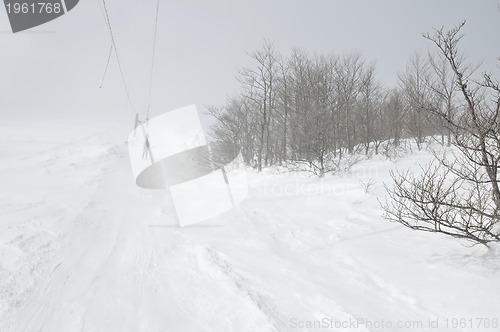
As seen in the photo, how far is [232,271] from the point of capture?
16.6ft

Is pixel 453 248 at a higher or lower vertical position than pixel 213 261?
lower

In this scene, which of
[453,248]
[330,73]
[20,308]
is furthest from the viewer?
[330,73]

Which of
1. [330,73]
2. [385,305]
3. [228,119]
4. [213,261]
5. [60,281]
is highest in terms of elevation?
[330,73]

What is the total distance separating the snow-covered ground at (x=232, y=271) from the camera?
378cm

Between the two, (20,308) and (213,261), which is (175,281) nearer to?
(213,261)

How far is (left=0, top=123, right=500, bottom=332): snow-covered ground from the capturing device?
Answer: 378 centimetres

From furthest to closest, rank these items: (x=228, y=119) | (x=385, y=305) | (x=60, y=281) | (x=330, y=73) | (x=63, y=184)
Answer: (x=228, y=119), (x=330, y=73), (x=63, y=184), (x=60, y=281), (x=385, y=305)

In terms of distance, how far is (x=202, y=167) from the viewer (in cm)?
3056

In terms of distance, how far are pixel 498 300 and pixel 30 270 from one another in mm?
7381

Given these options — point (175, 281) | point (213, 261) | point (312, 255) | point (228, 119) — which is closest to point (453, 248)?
point (312, 255)

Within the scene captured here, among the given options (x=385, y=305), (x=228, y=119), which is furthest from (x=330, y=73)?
(x=385, y=305)

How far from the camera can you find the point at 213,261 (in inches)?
213

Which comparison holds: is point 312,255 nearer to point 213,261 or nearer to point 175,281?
point 213,261

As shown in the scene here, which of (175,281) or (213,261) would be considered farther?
(213,261)
